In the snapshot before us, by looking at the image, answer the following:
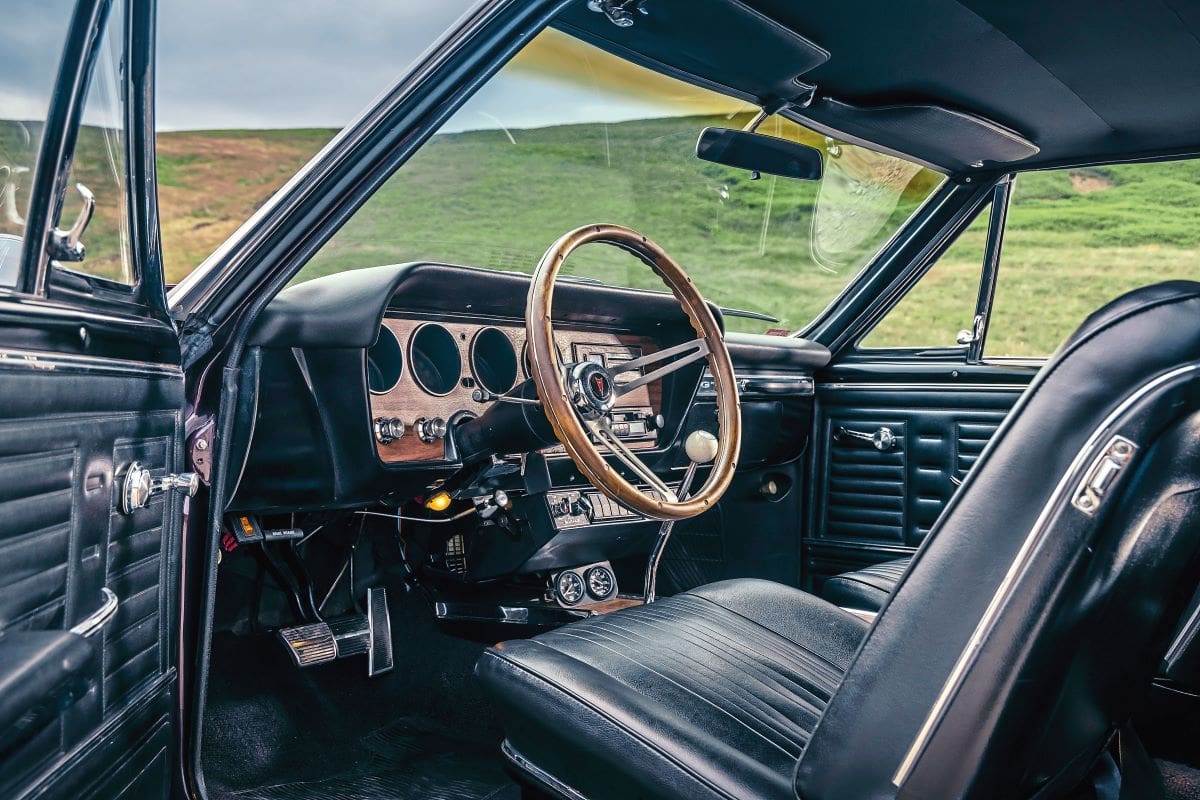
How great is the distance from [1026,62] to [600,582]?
67.8 inches

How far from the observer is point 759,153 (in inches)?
98.7

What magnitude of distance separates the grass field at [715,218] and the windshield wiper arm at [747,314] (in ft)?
0.08

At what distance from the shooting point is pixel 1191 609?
5.01 feet

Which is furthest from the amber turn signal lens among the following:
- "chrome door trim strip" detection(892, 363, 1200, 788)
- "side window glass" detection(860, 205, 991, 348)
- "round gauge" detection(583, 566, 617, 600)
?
"side window glass" detection(860, 205, 991, 348)

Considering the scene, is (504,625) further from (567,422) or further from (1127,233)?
(1127,233)

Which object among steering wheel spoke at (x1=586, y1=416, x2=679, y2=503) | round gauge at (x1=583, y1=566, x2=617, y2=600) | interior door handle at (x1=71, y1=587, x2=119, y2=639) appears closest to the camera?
interior door handle at (x1=71, y1=587, x2=119, y2=639)

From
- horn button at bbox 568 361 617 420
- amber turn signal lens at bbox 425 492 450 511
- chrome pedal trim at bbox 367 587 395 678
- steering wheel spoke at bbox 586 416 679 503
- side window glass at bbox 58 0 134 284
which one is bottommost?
chrome pedal trim at bbox 367 587 395 678

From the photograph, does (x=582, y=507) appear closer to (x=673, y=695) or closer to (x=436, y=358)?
(x=436, y=358)

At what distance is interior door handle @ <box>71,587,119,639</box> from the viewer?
1.00m

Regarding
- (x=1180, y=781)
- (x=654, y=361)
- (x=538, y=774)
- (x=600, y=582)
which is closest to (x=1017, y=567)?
(x=538, y=774)

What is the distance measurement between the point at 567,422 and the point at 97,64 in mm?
909

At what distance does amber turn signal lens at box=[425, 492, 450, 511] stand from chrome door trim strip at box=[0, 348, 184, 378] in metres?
1.07

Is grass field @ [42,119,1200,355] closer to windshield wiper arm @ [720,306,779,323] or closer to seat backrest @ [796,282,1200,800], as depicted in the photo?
windshield wiper arm @ [720,306,779,323]

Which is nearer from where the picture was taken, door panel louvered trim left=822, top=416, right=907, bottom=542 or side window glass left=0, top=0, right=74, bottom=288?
side window glass left=0, top=0, right=74, bottom=288
